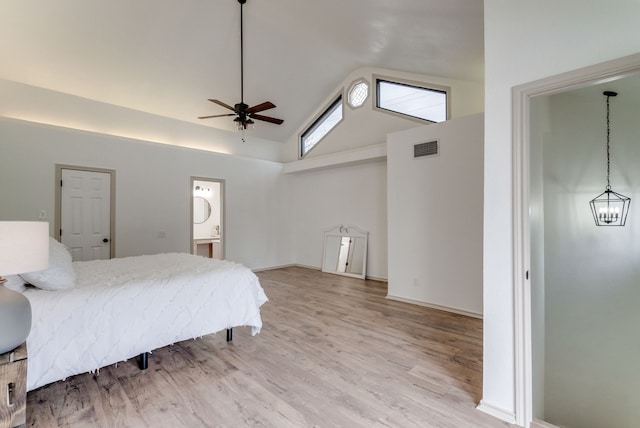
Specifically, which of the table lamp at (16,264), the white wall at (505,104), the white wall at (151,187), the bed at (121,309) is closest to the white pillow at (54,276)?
the bed at (121,309)

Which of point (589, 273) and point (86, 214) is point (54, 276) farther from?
point (589, 273)

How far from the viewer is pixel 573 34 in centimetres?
159

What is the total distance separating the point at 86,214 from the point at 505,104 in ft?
17.4

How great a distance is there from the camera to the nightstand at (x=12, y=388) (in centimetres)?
132

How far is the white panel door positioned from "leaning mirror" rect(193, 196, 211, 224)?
2.65 m

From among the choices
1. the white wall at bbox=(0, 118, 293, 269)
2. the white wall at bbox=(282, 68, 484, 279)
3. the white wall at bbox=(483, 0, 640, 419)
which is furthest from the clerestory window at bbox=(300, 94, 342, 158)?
the white wall at bbox=(483, 0, 640, 419)

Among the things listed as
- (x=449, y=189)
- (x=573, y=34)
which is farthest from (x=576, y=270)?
(x=573, y=34)

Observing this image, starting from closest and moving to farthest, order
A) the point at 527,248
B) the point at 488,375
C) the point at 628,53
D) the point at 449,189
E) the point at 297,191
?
the point at 628,53
the point at 527,248
the point at 488,375
the point at 449,189
the point at 297,191

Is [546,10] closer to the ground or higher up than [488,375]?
higher up

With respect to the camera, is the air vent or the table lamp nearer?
the table lamp

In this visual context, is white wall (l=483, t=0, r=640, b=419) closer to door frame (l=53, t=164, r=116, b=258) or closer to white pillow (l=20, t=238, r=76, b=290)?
white pillow (l=20, t=238, r=76, b=290)

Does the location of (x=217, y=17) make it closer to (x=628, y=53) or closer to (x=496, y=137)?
(x=496, y=137)

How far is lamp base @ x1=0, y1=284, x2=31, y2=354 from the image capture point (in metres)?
1.33

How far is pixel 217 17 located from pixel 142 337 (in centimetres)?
404
